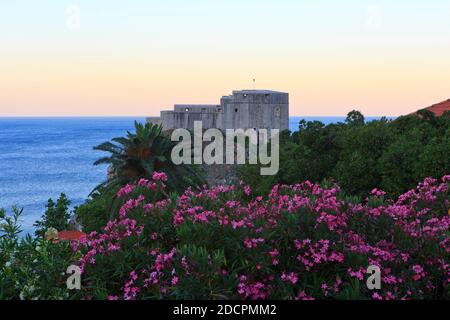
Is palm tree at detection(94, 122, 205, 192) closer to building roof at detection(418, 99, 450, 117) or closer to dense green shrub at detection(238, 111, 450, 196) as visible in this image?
dense green shrub at detection(238, 111, 450, 196)

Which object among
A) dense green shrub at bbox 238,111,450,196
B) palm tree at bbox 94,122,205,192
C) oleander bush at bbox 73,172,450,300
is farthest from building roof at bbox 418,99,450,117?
oleander bush at bbox 73,172,450,300

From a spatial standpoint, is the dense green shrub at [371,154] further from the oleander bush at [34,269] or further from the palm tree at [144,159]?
the oleander bush at [34,269]

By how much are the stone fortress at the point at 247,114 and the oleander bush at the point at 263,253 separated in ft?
267

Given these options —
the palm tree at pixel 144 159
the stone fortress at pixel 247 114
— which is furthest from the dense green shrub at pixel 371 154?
the stone fortress at pixel 247 114

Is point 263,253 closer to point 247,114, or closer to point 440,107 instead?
point 440,107

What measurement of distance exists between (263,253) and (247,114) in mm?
83587

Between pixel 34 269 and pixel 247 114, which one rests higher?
pixel 247 114

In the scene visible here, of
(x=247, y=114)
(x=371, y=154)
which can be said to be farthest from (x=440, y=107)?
(x=247, y=114)

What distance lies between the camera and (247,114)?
93.1 metres

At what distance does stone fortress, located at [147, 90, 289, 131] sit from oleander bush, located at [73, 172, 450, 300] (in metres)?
81.4

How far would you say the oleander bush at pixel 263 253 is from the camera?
9695mm
